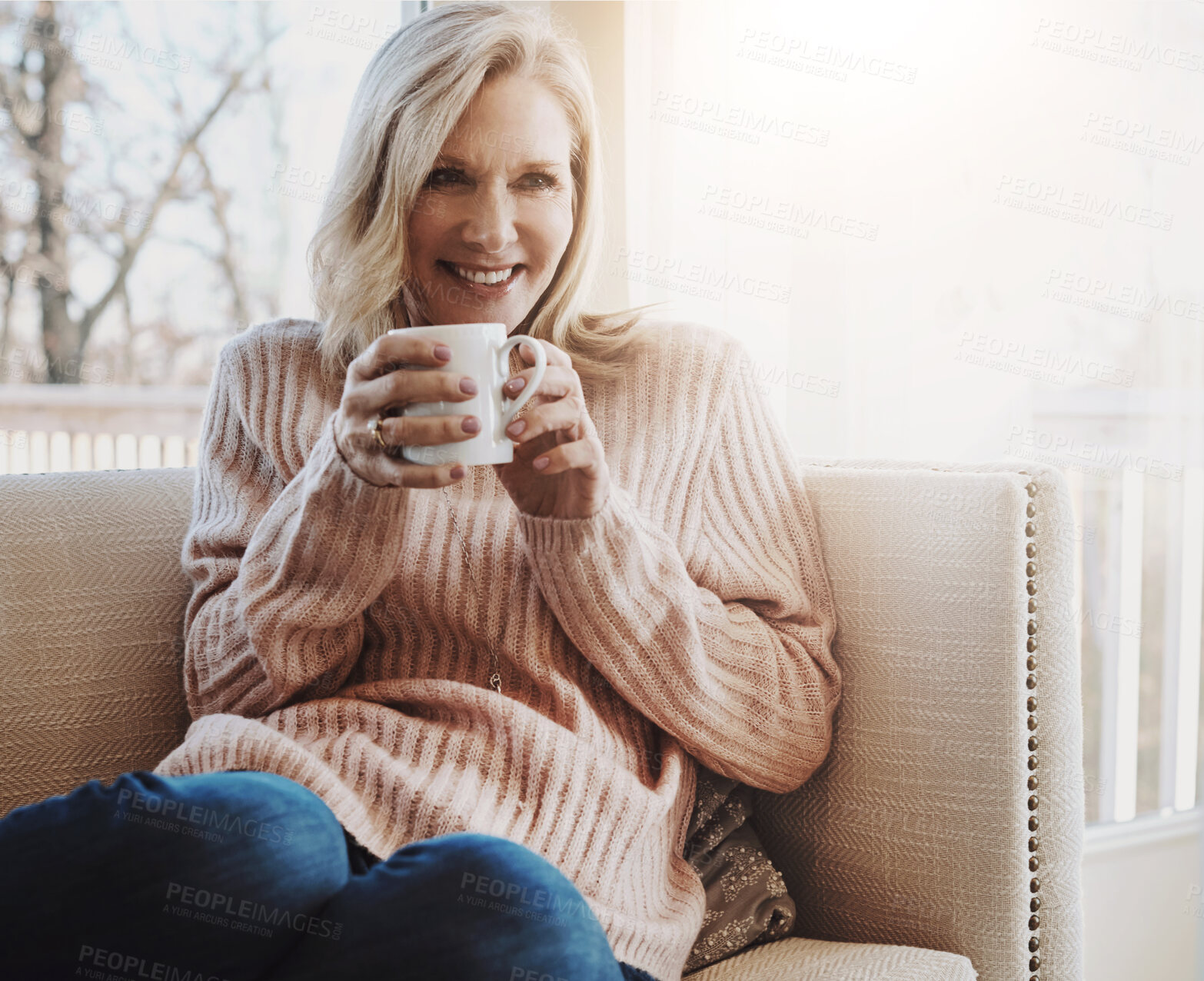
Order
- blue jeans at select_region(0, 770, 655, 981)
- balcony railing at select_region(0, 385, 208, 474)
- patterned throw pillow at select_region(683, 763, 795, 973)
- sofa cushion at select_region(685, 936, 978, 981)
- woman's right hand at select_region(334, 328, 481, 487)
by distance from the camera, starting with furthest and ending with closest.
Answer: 1. balcony railing at select_region(0, 385, 208, 474)
2. patterned throw pillow at select_region(683, 763, 795, 973)
3. sofa cushion at select_region(685, 936, 978, 981)
4. woman's right hand at select_region(334, 328, 481, 487)
5. blue jeans at select_region(0, 770, 655, 981)

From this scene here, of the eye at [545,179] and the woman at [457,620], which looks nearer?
the woman at [457,620]

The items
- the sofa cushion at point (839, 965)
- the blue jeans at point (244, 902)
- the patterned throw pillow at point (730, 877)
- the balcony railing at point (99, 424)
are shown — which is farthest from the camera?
the balcony railing at point (99, 424)

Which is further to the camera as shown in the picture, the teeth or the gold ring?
Result: the teeth

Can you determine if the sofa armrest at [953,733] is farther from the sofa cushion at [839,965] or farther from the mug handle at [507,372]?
the mug handle at [507,372]

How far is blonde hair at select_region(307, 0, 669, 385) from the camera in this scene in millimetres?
976

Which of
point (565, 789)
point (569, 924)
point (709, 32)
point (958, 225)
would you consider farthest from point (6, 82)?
point (569, 924)

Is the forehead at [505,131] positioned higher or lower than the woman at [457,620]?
higher

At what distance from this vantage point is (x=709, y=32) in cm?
175

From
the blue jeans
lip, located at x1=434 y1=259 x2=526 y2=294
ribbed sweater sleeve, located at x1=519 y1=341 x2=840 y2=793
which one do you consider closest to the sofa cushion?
ribbed sweater sleeve, located at x1=519 y1=341 x2=840 y2=793

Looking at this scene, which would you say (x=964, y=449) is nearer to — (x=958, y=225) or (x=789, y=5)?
(x=958, y=225)

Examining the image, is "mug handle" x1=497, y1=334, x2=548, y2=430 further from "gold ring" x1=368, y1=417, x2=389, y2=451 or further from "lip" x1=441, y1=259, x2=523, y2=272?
"lip" x1=441, y1=259, x2=523, y2=272

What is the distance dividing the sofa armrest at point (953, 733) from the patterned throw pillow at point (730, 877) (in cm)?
5

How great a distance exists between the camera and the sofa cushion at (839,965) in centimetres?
81

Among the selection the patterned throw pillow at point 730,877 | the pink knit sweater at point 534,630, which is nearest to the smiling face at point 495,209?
the pink knit sweater at point 534,630
